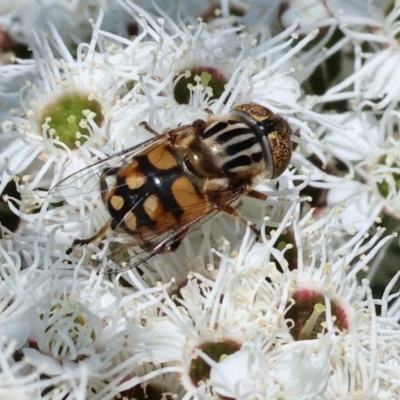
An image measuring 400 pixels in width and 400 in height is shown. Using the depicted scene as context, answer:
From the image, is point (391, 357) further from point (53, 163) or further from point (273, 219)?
point (53, 163)

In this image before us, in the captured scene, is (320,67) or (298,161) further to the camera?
(320,67)

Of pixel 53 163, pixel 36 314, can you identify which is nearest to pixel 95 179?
pixel 53 163

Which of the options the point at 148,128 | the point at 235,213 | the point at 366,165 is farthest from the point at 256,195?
the point at 366,165

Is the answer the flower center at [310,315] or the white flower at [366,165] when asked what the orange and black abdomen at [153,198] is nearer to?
the flower center at [310,315]

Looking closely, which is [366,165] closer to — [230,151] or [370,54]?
[370,54]

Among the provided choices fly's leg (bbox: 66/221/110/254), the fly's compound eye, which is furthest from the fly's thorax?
fly's leg (bbox: 66/221/110/254)

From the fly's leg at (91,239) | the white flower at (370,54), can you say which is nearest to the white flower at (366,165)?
the white flower at (370,54)
